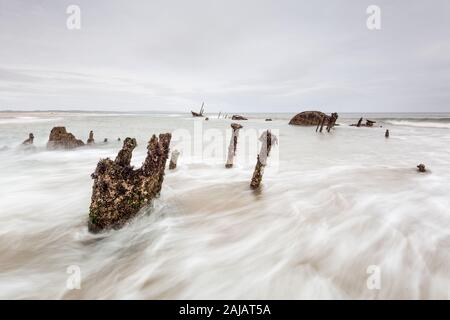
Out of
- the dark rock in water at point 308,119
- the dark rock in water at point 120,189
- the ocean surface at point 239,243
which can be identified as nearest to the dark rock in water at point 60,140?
the ocean surface at point 239,243

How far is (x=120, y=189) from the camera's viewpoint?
501cm

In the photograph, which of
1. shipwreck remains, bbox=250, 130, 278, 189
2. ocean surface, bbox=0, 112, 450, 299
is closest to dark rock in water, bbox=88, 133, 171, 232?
ocean surface, bbox=0, 112, 450, 299

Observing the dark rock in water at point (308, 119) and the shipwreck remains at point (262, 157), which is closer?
the shipwreck remains at point (262, 157)

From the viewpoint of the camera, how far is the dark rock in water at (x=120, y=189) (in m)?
4.83

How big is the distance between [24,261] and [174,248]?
95.2 inches

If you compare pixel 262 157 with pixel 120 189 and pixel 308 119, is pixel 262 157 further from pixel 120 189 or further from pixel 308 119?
pixel 308 119

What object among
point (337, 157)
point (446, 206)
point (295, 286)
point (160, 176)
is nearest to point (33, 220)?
point (160, 176)

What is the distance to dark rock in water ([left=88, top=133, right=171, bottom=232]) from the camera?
4.83 m

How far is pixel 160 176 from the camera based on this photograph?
6078 mm

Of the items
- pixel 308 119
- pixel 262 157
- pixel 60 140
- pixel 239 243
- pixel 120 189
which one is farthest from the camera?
pixel 308 119

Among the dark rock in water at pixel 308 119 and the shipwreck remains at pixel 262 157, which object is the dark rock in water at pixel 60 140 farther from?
the dark rock in water at pixel 308 119

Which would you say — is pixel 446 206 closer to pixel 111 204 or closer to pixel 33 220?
pixel 111 204

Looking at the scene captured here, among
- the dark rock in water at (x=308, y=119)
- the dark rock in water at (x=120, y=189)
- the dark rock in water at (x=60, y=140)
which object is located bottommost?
A: the dark rock in water at (x=120, y=189)

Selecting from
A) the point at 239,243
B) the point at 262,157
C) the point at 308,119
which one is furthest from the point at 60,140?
the point at 308,119
